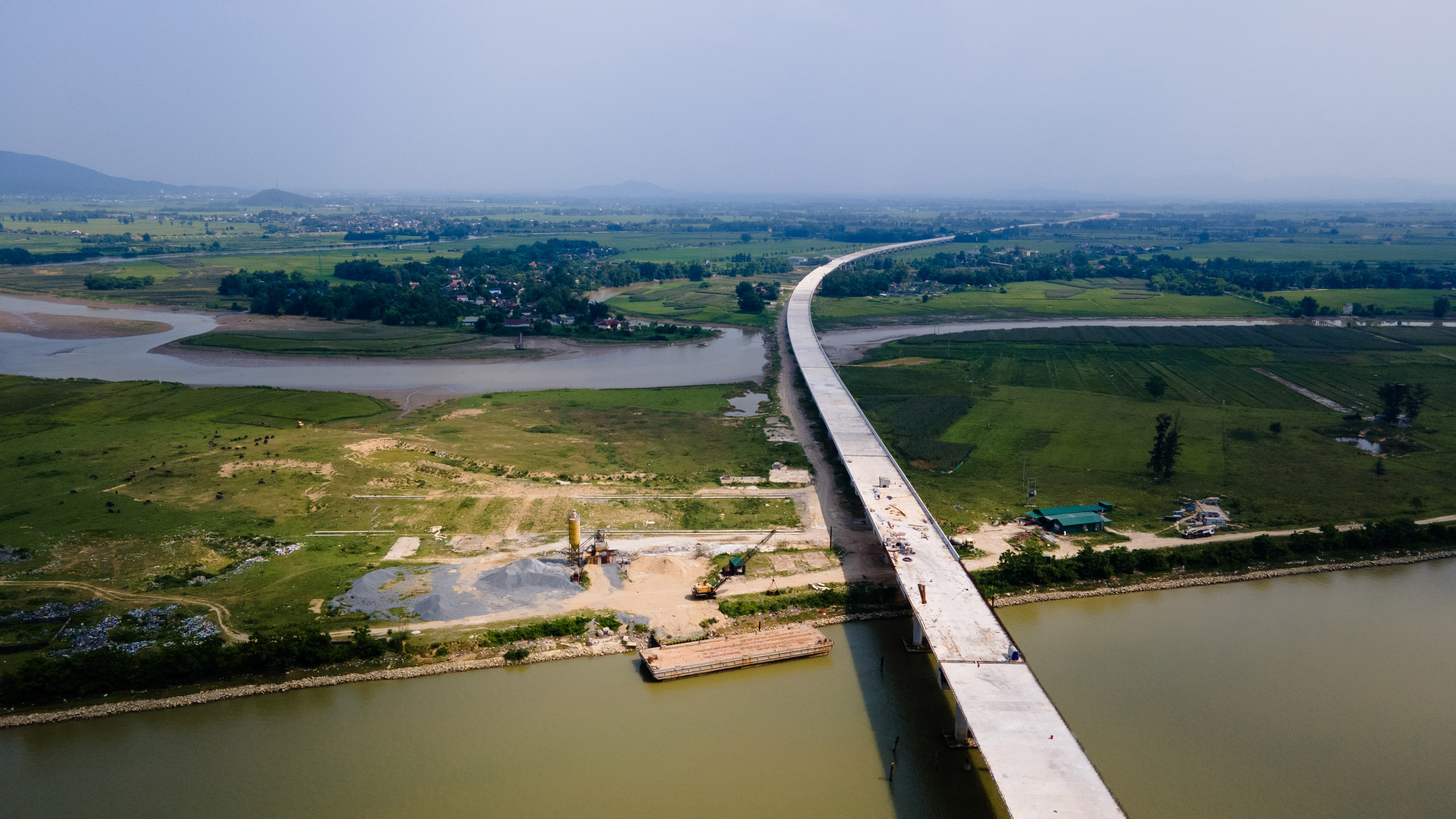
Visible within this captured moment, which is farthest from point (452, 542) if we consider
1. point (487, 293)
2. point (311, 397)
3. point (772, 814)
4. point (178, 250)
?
point (178, 250)

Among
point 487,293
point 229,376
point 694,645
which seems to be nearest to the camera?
point 694,645

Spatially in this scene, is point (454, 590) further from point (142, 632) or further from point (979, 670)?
point (979, 670)

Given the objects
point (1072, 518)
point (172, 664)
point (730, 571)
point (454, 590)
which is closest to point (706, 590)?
point (730, 571)

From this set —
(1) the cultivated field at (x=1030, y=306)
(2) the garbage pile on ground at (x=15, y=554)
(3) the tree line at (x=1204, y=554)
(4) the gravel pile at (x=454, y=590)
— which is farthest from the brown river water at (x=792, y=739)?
(1) the cultivated field at (x=1030, y=306)

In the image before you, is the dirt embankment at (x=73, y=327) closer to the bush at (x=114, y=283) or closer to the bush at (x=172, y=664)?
the bush at (x=114, y=283)

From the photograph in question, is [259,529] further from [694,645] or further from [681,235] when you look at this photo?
[681,235]

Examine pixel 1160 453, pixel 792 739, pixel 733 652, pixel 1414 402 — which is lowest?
pixel 792 739
